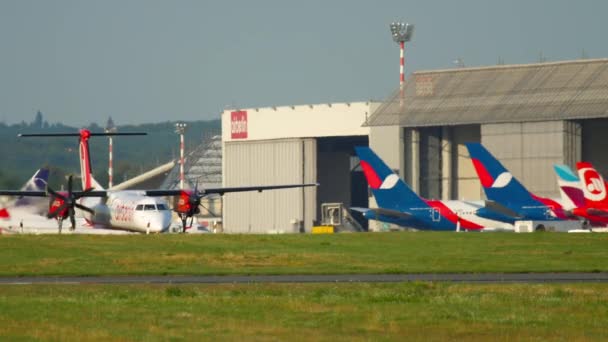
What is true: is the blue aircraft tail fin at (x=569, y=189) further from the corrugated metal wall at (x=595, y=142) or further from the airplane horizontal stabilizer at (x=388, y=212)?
the corrugated metal wall at (x=595, y=142)

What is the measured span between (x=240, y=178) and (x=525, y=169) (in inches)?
1380

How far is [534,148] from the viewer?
349 feet

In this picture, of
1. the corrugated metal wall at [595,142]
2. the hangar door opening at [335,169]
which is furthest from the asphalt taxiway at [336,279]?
the hangar door opening at [335,169]

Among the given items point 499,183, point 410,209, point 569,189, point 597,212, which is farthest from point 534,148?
point 597,212

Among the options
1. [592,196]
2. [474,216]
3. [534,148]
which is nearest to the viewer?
[592,196]

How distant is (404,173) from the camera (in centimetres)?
11356

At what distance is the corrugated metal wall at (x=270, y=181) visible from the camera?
124 meters

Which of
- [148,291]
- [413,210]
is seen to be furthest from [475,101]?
[148,291]

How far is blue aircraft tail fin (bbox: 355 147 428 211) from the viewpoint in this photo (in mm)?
96000

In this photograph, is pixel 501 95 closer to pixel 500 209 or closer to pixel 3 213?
pixel 500 209

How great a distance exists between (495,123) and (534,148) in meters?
4.21

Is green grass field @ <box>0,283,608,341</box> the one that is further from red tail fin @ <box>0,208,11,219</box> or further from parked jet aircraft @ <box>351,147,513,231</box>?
parked jet aircraft @ <box>351,147,513,231</box>

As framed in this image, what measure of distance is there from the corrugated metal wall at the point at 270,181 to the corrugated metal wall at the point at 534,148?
21.4m

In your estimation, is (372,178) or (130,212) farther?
(372,178)
